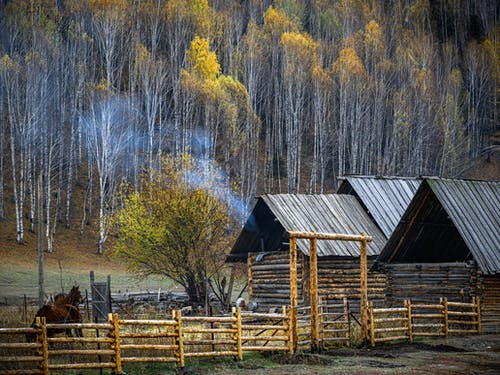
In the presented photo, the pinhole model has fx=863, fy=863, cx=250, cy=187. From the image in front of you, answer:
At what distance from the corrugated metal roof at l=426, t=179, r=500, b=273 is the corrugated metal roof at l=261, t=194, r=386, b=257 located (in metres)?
4.76

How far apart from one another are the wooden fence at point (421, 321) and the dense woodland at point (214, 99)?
1862 cm

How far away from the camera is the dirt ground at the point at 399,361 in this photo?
17.4 m

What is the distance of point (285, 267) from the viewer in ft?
112

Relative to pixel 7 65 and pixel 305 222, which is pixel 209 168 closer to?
pixel 7 65

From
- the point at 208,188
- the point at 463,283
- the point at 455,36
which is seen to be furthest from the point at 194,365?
the point at 455,36

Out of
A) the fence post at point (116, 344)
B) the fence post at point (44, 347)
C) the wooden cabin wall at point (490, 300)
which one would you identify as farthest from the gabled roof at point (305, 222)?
the fence post at point (44, 347)

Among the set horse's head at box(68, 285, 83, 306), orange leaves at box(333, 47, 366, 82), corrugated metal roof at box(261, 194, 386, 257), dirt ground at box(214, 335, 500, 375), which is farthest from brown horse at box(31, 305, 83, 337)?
orange leaves at box(333, 47, 366, 82)

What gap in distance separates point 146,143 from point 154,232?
28451mm

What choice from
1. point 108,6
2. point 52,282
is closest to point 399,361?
point 52,282

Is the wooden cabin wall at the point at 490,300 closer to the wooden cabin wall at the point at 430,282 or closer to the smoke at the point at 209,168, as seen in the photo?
the wooden cabin wall at the point at 430,282

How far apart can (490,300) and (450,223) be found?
338 cm

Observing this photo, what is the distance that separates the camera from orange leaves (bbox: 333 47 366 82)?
65438mm

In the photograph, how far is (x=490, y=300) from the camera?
29.2 meters

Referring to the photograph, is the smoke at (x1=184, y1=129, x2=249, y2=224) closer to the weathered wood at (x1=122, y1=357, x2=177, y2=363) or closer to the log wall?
the log wall
